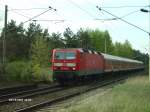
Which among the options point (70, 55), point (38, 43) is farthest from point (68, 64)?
point (38, 43)

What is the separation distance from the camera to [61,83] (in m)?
33.9

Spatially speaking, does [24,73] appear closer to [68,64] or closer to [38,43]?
[68,64]

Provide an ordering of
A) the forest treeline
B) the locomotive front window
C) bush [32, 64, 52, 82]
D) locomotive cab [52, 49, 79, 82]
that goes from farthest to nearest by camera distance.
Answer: the forest treeline, bush [32, 64, 52, 82], the locomotive front window, locomotive cab [52, 49, 79, 82]

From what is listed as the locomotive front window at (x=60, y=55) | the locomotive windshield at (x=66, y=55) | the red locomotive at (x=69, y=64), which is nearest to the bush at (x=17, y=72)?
the red locomotive at (x=69, y=64)

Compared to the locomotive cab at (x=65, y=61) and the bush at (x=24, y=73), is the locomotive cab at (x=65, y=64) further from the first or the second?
the bush at (x=24, y=73)

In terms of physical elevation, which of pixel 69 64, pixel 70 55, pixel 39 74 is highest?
pixel 70 55

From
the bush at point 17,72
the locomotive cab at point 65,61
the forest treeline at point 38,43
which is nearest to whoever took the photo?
the locomotive cab at point 65,61

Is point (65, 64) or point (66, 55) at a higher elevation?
point (66, 55)

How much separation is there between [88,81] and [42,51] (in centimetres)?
2902

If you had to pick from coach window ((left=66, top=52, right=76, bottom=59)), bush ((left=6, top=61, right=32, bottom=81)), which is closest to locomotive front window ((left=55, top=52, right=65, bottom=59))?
coach window ((left=66, top=52, right=76, bottom=59))

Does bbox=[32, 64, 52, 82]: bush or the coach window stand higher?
the coach window

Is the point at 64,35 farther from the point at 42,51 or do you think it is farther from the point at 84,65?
the point at 84,65

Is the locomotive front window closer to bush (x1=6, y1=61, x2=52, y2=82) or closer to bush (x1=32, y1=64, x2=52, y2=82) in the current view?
bush (x1=6, y1=61, x2=52, y2=82)

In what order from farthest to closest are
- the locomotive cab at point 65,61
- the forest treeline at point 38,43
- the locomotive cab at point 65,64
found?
1. the forest treeline at point 38,43
2. the locomotive cab at point 65,61
3. the locomotive cab at point 65,64
